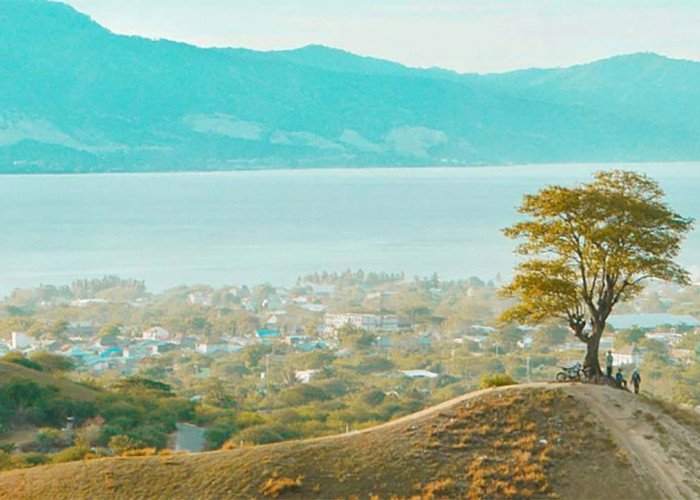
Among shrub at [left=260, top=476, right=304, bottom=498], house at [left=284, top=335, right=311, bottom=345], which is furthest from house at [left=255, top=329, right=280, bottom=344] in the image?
shrub at [left=260, top=476, right=304, bottom=498]

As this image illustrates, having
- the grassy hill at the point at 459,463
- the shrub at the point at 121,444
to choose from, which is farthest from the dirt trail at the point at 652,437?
the shrub at the point at 121,444

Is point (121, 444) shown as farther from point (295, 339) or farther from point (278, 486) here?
point (295, 339)

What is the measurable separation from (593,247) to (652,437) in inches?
192

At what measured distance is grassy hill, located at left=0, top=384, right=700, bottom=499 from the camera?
20328 millimetres

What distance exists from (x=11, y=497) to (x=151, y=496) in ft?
8.32

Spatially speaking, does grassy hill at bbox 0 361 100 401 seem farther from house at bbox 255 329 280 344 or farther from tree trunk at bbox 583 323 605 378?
house at bbox 255 329 280 344

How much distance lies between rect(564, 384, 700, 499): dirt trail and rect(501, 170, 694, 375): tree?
5.51 feet

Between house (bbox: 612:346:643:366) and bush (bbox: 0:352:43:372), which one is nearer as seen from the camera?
bush (bbox: 0:352:43:372)

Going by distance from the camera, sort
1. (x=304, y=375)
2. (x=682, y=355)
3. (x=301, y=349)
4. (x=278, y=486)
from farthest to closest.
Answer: (x=301, y=349)
(x=682, y=355)
(x=304, y=375)
(x=278, y=486)

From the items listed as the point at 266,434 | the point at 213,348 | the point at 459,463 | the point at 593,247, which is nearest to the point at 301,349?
A: the point at 213,348

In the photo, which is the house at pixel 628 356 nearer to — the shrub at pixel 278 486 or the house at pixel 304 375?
the house at pixel 304 375

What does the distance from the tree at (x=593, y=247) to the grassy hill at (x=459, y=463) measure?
2.77m

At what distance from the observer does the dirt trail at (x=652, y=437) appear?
2083cm

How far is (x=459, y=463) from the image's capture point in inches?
827
